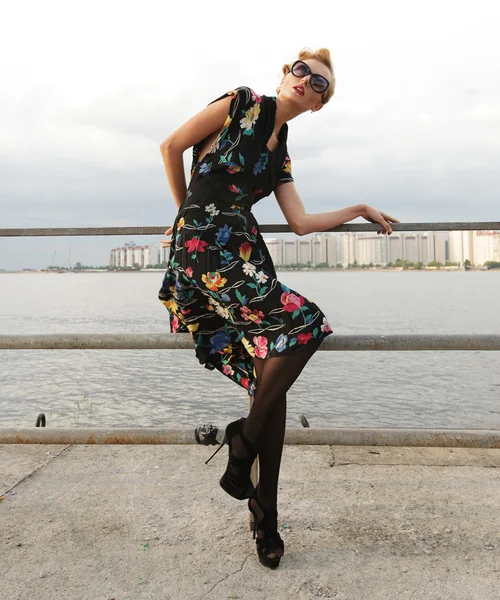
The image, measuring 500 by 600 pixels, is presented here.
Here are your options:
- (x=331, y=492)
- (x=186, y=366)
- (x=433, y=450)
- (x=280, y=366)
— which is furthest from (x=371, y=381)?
(x=280, y=366)

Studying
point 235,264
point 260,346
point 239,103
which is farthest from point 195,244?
point 239,103

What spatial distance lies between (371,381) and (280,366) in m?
10.7

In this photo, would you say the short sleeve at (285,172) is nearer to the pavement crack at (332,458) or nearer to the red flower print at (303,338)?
the red flower print at (303,338)

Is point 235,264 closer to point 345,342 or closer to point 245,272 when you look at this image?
point 245,272

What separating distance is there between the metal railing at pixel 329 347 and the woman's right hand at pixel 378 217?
2 cm

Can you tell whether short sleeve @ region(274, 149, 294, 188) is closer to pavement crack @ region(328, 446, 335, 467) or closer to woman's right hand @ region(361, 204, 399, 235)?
woman's right hand @ region(361, 204, 399, 235)

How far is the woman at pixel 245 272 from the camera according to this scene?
1.91 metres

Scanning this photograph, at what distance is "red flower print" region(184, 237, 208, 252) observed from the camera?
1.94m

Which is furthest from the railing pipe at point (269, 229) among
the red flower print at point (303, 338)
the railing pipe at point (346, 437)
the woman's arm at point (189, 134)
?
the railing pipe at point (346, 437)

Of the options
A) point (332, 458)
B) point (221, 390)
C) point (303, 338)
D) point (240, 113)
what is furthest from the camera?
point (221, 390)

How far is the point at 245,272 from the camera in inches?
75.5

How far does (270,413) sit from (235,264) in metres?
0.51

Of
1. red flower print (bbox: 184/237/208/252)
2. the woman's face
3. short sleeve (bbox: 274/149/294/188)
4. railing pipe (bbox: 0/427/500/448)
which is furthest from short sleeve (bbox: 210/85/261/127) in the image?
railing pipe (bbox: 0/427/500/448)

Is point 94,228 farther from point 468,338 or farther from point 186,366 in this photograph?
point 186,366
